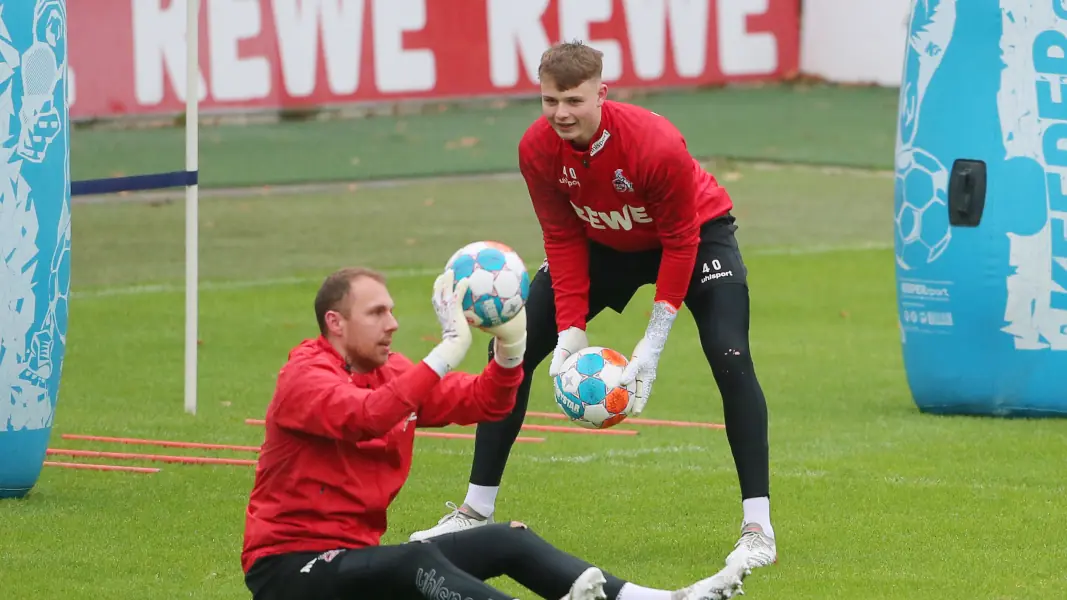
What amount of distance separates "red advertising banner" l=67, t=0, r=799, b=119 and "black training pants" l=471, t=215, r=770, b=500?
46.3ft

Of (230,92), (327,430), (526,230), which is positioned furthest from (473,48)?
(327,430)

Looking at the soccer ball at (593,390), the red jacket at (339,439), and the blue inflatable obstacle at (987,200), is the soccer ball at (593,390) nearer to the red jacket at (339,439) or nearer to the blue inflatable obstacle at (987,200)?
the red jacket at (339,439)

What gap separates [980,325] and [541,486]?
2.89 meters

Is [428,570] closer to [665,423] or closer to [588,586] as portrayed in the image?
[588,586]

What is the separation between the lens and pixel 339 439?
212 inches

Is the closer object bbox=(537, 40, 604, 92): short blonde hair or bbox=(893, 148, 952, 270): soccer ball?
bbox=(537, 40, 604, 92): short blonde hair

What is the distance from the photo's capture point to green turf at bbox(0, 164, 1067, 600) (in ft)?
22.7

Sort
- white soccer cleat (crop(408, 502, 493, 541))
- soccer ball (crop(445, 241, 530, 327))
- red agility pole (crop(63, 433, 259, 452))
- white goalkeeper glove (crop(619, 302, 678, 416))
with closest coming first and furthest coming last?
soccer ball (crop(445, 241, 530, 327)), white goalkeeper glove (crop(619, 302, 678, 416)), white soccer cleat (crop(408, 502, 493, 541)), red agility pole (crop(63, 433, 259, 452))

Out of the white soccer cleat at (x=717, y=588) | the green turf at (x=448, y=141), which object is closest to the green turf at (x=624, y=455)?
the white soccer cleat at (x=717, y=588)

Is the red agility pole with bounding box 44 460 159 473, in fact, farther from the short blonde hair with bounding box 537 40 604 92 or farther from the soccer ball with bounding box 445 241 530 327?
the soccer ball with bounding box 445 241 530 327

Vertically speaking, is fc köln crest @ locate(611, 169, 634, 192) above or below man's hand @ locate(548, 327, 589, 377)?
above

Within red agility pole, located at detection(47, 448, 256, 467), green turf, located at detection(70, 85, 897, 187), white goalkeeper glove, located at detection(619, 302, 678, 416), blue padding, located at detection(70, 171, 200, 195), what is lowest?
green turf, located at detection(70, 85, 897, 187)

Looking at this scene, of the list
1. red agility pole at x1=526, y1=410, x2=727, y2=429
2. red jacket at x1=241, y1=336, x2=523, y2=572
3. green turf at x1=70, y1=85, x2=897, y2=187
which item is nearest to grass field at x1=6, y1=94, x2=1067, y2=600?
red agility pole at x1=526, y1=410, x2=727, y2=429

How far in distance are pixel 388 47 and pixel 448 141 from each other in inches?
77.8
